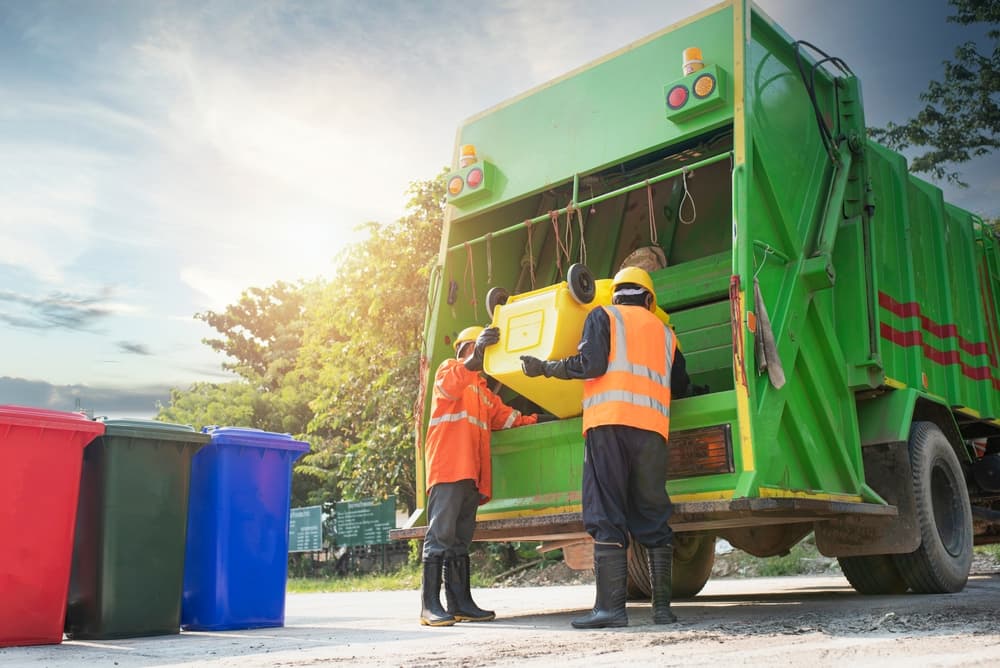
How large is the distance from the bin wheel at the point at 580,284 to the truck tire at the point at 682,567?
224 cm

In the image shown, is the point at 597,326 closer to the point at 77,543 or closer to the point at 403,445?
the point at 77,543

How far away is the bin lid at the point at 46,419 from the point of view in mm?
4473

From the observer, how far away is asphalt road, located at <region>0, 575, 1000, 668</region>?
3135 mm

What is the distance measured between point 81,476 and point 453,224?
2.58m

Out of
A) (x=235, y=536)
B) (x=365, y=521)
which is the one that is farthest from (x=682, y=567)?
(x=365, y=521)

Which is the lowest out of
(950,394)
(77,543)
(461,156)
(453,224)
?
(77,543)

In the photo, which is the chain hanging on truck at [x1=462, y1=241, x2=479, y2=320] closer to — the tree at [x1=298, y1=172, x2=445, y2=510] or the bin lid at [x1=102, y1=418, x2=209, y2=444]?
the bin lid at [x1=102, y1=418, x2=209, y2=444]

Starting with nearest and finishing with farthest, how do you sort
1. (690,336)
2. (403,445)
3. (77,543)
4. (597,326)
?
(597,326)
(77,543)
(690,336)
(403,445)

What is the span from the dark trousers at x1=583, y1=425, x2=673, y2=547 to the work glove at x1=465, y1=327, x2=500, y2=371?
884 millimetres

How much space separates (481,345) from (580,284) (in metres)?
0.62

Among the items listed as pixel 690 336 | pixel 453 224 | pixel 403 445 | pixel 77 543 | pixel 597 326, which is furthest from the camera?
pixel 403 445

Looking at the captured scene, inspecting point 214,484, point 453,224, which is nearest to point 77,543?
point 214,484

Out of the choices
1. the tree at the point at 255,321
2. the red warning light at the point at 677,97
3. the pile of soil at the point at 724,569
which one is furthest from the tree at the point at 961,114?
the tree at the point at 255,321

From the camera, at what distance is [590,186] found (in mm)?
5879
